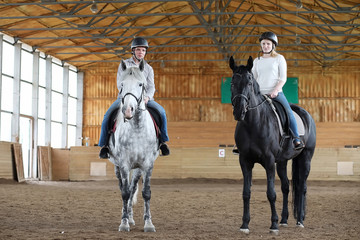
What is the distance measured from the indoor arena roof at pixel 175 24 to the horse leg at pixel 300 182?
14.3m

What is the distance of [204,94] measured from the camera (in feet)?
119

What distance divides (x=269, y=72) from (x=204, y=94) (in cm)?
2880

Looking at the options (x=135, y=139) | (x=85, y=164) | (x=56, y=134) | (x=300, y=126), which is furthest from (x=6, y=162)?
(x=300, y=126)

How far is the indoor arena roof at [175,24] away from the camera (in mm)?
23938

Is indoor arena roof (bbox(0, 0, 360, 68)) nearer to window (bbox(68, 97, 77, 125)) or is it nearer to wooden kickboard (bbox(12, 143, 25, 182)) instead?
window (bbox(68, 97, 77, 125))

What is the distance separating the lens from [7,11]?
24750 millimetres

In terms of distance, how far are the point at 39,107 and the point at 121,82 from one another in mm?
25737

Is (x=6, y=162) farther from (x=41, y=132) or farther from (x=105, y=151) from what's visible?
(x=105, y=151)

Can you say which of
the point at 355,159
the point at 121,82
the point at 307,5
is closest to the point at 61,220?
the point at 121,82

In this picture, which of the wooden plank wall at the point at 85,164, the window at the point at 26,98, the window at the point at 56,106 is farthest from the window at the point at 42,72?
the wooden plank wall at the point at 85,164

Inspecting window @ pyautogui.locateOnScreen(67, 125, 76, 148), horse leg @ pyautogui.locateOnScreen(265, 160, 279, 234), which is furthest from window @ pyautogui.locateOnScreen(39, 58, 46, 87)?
horse leg @ pyautogui.locateOnScreen(265, 160, 279, 234)

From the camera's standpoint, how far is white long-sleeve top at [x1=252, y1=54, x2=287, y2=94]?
7.40 metres

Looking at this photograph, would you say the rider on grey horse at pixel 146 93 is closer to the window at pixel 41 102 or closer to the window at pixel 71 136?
the window at pixel 41 102

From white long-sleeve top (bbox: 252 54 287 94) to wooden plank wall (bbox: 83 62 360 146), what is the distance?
26.8 meters
